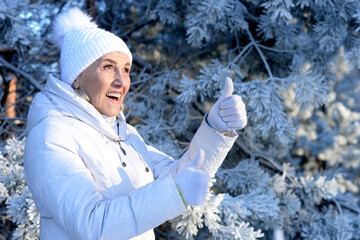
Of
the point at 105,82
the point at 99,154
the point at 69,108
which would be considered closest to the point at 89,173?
the point at 99,154

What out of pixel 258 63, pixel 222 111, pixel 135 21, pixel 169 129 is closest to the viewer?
pixel 222 111

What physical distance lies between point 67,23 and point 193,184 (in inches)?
43.6

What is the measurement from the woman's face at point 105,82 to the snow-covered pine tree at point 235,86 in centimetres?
92

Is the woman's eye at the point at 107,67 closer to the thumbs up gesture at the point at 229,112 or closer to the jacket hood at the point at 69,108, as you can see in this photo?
the jacket hood at the point at 69,108

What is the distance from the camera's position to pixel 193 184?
1354 millimetres

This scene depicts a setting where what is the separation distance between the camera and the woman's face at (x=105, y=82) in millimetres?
1766

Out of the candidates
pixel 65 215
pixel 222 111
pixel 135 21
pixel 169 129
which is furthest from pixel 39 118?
pixel 135 21

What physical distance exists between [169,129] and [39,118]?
2195mm

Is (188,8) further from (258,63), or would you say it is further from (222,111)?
(222,111)

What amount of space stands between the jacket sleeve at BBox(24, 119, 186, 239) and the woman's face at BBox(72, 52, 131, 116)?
352 millimetres

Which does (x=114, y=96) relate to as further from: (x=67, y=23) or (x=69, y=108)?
(x=67, y=23)

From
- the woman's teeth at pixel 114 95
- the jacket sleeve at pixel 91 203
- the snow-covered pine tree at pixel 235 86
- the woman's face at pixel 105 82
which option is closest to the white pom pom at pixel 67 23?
the woman's face at pixel 105 82

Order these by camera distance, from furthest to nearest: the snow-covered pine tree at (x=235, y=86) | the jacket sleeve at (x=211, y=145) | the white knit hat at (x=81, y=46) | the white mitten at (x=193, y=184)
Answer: the snow-covered pine tree at (x=235, y=86)
the white knit hat at (x=81, y=46)
the jacket sleeve at (x=211, y=145)
the white mitten at (x=193, y=184)

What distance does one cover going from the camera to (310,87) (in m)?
3.20
